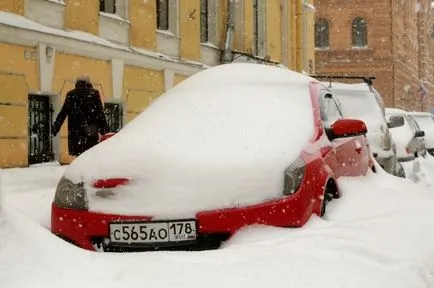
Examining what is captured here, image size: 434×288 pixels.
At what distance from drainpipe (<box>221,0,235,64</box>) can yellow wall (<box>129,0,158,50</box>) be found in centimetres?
426

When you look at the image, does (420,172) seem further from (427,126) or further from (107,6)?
(427,126)

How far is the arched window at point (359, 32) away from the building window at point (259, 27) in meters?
18.8

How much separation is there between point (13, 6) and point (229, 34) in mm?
9958

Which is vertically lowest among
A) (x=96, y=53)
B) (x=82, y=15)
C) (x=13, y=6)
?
(x=96, y=53)

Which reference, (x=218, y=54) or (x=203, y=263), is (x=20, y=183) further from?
(x=218, y=54)

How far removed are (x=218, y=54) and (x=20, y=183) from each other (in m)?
11.9

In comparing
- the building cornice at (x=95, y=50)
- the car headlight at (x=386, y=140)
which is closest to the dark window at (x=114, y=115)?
the building cornice at (x=95, y=50)

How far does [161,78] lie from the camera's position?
56.4ft

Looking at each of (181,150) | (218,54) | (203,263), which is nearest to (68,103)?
(181,150)

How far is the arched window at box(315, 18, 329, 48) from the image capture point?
4334 centimetres

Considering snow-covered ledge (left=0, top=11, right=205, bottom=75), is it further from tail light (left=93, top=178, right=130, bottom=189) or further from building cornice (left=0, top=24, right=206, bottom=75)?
tail light (left=93, top=178, right=130, bottom=189)

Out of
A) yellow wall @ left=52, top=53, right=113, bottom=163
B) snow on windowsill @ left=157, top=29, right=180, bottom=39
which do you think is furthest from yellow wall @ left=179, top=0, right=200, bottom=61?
yellow wall @ left=52, top=53, right=113, bottom=163

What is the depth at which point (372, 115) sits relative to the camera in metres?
10.4

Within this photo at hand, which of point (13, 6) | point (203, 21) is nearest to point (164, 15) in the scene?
point (203, 21)
